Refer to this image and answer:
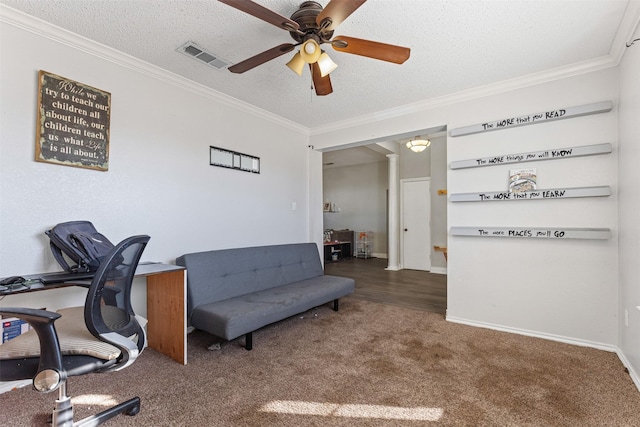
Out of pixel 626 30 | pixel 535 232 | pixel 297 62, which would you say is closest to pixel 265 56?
pixel 297 62

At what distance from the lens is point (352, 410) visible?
171 cm

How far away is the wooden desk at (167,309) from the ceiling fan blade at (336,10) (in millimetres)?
1978

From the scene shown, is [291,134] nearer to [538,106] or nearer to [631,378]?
[538,106]

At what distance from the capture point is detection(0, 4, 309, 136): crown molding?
6.47 ft

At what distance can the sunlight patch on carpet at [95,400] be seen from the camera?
1764 mm

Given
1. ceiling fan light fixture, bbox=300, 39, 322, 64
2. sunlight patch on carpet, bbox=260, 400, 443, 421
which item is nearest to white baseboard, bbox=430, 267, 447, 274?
sunlight patch on carpet, bbox=260, 400, 443, 421

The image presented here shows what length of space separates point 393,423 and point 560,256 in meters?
2.21

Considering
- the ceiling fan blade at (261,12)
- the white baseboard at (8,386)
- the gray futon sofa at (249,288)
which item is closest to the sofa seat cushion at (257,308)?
the gray futon sofa at (249,288)

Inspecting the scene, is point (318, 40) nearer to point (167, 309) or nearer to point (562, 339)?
point (167, 309)

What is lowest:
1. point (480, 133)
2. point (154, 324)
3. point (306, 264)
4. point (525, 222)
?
point (154, 324)

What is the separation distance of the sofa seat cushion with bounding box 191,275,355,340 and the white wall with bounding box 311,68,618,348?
1504 millimetres

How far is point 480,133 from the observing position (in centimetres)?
307

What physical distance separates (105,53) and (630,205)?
4.17 m

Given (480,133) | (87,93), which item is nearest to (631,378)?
(480,133)
